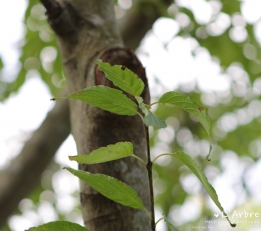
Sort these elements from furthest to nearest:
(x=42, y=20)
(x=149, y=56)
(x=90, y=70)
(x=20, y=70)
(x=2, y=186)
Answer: (x=149, y=56), (x=20, y=70), (x=42, y=20), (x=2, y=186), (x=90, y=70)

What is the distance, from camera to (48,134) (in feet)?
5.85

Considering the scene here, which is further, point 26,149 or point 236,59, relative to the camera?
point 236,59

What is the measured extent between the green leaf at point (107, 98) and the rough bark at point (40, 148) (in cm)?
121

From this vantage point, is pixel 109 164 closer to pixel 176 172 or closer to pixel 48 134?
pixel 48 134

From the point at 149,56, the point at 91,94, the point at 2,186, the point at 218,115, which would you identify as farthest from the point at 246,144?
the point at 91,94

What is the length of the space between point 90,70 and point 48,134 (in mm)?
848

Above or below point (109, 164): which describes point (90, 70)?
above

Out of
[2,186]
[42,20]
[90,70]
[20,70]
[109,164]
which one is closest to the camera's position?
[109,164]

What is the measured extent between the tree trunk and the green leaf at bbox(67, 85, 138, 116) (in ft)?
0.96

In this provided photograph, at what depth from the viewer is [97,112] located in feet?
3.02

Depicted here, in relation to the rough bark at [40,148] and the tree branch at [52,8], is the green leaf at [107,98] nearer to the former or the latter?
the tree branch at [52,8]

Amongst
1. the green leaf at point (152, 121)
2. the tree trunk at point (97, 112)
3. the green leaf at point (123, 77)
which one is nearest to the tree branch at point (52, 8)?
the tree trunk at point (97, 112)

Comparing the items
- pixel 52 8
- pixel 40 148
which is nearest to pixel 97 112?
pixel 52 8

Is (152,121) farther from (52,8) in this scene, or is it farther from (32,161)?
(32,161)
